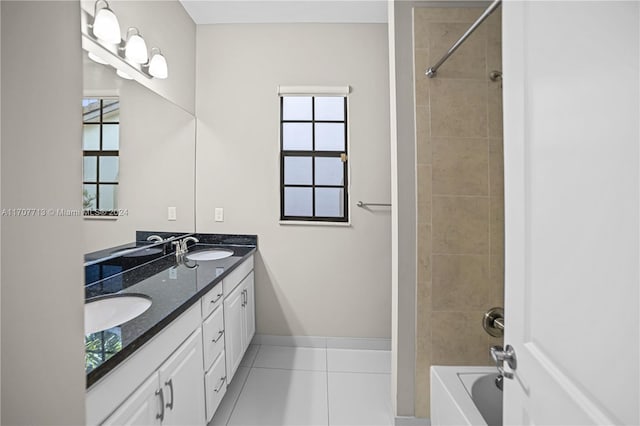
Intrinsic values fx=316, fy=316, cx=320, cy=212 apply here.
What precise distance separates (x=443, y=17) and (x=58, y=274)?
81.9 inches

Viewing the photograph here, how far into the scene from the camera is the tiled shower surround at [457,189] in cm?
176

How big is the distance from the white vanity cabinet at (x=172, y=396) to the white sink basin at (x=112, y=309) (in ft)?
0.84

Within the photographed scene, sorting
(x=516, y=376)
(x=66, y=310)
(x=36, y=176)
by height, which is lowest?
(x=516, y=376)

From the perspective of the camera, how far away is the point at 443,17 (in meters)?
1.78

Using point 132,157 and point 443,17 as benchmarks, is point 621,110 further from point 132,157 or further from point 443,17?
point 132,157

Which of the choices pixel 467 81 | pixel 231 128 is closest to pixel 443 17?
pixel 467 81

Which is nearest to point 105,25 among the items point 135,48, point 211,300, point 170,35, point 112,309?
point 135,48

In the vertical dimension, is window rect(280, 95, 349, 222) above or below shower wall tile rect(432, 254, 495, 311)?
above

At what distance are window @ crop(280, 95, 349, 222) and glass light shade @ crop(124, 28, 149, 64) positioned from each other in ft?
3.76

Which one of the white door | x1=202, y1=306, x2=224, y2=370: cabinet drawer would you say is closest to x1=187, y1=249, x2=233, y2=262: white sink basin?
x1=202, y1=306, x2=224, y2=370: cabinet drawer

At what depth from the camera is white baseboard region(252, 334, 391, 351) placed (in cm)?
274

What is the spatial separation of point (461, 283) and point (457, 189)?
0.53m

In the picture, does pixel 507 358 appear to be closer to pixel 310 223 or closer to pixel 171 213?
pixel 310 223

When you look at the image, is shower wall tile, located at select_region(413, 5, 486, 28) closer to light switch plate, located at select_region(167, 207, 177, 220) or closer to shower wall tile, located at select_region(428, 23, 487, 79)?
shower wall tile, located at select_region(428, 23, 487, 79)
